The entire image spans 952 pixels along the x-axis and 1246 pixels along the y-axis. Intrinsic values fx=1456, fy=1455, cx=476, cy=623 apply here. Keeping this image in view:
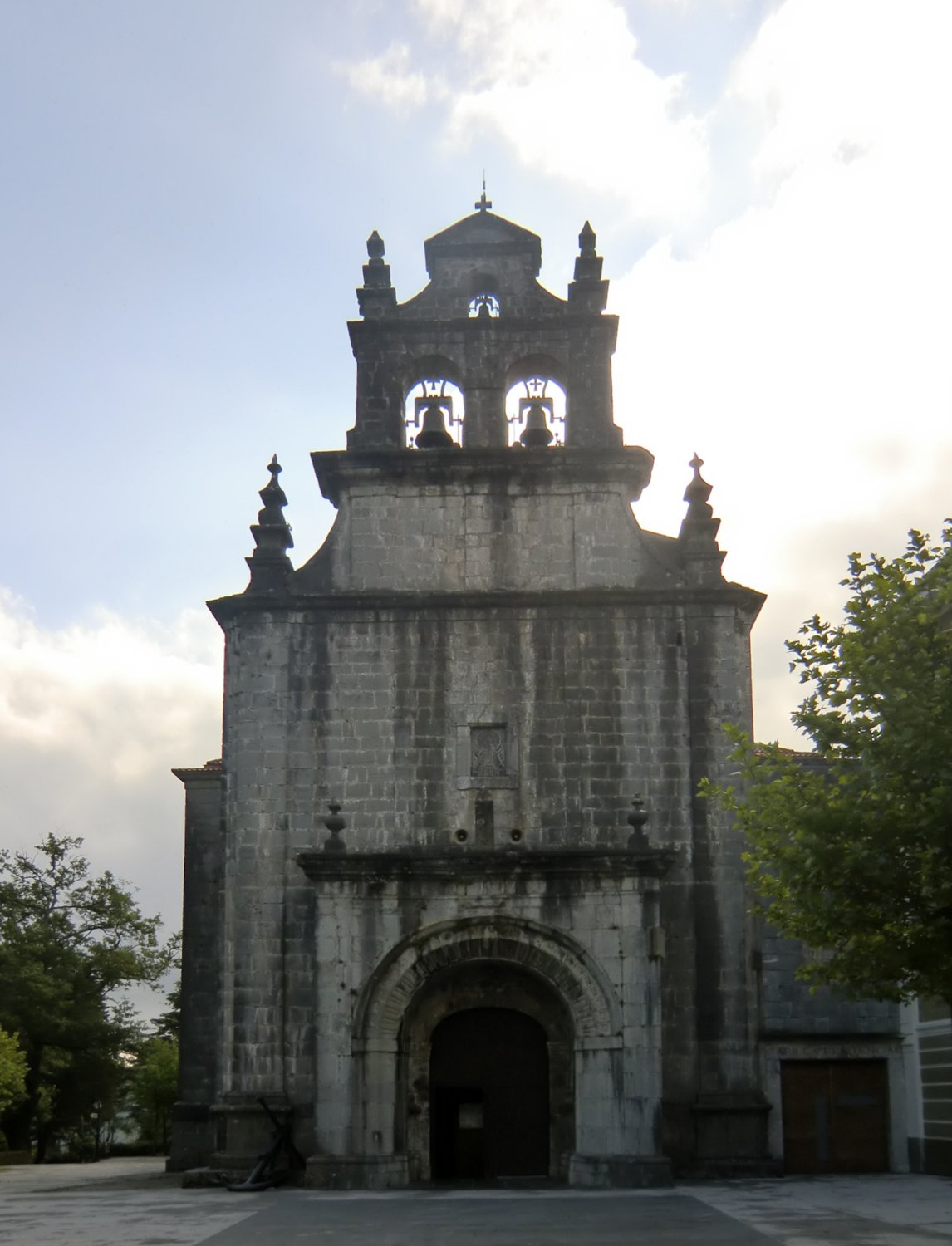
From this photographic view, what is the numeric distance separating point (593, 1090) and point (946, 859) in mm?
7642

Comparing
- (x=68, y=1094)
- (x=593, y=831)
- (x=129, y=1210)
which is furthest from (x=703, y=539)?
(x=68, y=1094)

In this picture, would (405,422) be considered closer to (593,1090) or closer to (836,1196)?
(593,1090)

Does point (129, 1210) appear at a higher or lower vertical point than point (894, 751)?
lower

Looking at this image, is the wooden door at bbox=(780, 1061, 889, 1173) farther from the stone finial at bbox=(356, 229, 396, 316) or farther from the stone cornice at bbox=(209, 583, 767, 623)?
the stone finial at bbox=(356, 229, 396, 316)

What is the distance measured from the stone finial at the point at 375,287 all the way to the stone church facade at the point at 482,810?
0.11 meters

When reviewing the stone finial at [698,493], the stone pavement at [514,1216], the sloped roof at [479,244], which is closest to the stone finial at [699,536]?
the stone finial at [698,493]

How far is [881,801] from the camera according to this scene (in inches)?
602

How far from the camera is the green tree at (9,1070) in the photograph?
3519 centimetres

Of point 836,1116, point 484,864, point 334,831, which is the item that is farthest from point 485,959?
point 836,1116

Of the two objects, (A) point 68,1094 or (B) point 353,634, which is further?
(A) point 68,1094

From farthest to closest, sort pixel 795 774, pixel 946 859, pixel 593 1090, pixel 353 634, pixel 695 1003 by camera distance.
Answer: pixel 353 634, pixel 695 1003, pixel 593 1090, pixel 795 774, pixel 946 859

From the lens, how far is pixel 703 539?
78.7ft

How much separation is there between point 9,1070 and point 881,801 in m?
26.8

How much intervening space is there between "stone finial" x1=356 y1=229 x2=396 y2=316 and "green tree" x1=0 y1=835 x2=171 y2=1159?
83.0ft
